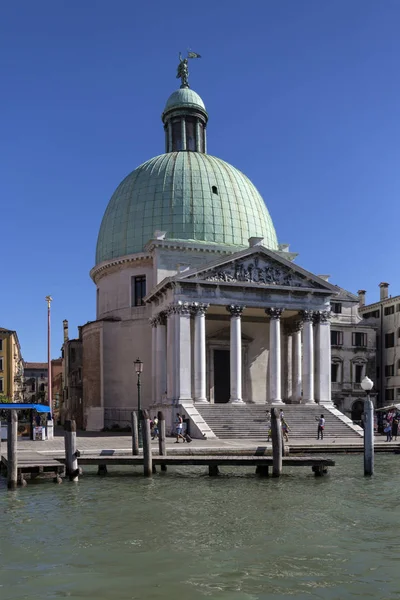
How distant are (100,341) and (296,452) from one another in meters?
21.8

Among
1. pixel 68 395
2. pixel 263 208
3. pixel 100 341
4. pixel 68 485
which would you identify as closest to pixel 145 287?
pixel 100 341

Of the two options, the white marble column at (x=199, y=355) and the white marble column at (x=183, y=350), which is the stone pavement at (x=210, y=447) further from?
the white marble column at (x=183, y=350)

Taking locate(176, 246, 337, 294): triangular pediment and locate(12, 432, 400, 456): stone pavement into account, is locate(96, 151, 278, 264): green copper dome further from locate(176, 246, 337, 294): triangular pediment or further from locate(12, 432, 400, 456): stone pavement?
locate(12, 432, 400, 456): stone pavement

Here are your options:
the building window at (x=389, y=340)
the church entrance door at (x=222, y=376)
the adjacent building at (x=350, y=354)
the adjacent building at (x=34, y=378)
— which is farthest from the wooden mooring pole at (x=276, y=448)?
the adjacent building at (x=34, y=378)

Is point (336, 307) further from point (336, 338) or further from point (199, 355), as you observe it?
point (199, 355)

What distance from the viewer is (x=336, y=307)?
5416cm

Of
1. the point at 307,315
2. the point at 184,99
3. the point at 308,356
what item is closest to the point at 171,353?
the point at 308,356

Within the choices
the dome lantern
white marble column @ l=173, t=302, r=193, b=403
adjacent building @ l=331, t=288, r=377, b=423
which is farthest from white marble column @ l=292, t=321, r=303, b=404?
the dome lantern

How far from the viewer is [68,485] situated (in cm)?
2031

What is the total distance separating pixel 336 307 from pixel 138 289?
54.0 feet

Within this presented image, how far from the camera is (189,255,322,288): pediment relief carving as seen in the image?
1523 inches

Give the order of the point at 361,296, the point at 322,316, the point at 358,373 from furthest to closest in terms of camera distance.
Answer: the point at 361,296 → the point at 358,373 → the point at 322,316

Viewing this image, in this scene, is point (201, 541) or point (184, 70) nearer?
point (201, 541)

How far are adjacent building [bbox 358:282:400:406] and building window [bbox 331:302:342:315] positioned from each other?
255cm
